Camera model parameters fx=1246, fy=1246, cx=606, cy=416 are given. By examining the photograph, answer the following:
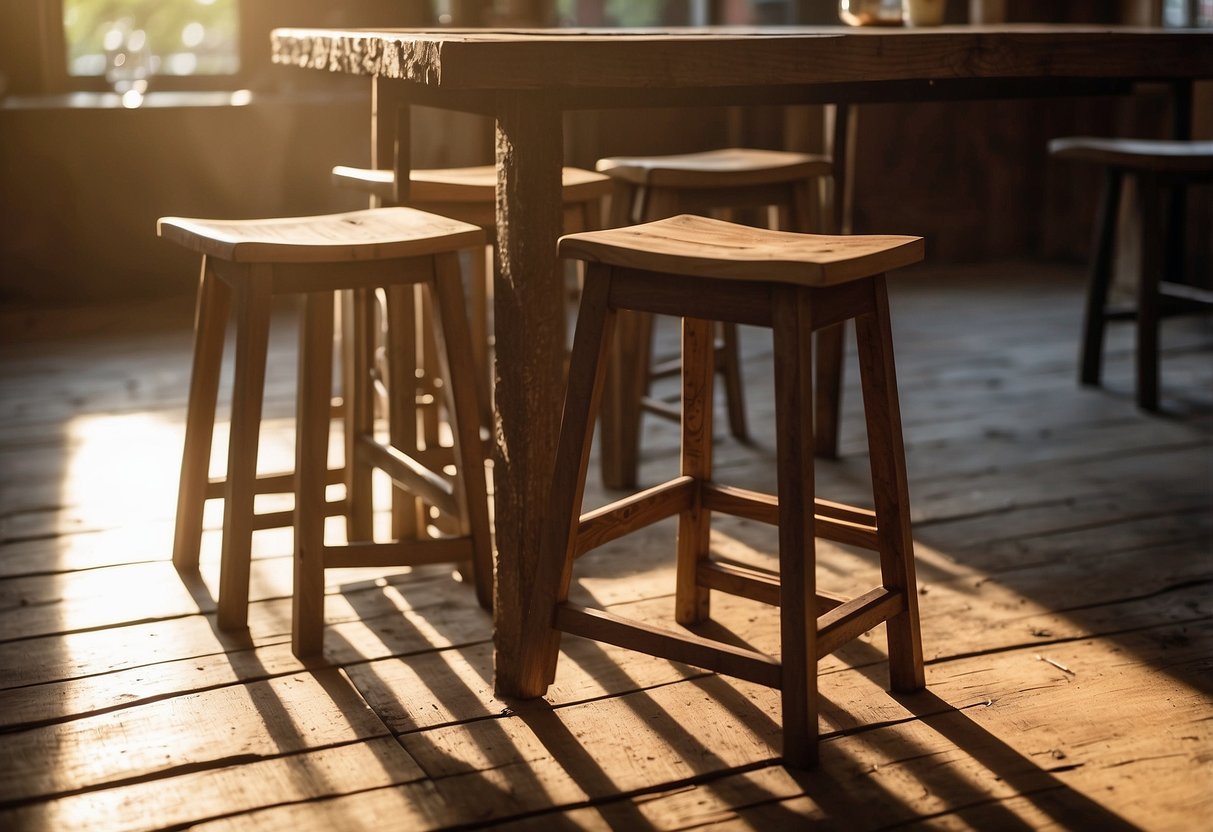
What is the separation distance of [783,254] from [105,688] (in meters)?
1.13

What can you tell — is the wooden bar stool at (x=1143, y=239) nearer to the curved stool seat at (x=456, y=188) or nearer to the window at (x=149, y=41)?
the curved stool seat at (x=456, y=188)

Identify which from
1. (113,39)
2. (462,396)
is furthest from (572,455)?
(113,39)

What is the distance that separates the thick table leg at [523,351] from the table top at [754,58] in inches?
3.4

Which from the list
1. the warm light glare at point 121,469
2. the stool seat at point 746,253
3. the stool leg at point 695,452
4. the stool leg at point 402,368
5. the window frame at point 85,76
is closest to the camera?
the stool seat at point 746,253

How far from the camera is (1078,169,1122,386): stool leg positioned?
332 centimetres

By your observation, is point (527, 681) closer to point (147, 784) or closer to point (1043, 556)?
point (147, 784)

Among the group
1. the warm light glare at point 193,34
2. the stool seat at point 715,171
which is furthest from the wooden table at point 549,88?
the warm light glare at point 193,34

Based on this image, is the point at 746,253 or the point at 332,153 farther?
the point at 332,153

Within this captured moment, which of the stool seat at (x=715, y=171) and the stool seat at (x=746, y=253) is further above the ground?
the stool seat at (x=715, y=171)

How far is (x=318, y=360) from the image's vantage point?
187 centimetres

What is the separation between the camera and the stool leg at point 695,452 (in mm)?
1900

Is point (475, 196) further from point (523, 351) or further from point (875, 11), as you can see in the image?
point (875, 11)

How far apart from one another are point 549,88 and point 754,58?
29 cm

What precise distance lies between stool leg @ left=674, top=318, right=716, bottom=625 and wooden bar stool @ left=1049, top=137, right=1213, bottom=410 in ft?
5.78
